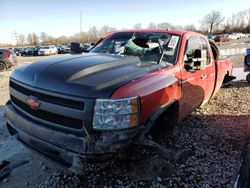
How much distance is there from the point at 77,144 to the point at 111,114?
430 mm

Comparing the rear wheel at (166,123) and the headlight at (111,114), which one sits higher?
the headlight at (111,114)

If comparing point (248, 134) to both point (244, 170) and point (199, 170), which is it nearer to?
point (244, 170)

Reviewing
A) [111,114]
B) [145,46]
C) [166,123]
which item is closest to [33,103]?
[111,114]

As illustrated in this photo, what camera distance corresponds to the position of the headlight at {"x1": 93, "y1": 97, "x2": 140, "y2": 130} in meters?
2.24

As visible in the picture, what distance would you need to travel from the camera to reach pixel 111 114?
7.38ft

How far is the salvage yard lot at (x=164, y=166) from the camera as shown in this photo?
2842mm

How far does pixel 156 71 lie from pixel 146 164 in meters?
1.25

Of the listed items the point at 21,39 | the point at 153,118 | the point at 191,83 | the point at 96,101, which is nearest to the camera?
the point at 96,101

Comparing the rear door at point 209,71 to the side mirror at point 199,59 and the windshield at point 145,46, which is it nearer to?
the side mirror at point 199,59

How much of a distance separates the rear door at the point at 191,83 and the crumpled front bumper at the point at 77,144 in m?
1.40

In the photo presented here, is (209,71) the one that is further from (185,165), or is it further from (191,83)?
(185,165)

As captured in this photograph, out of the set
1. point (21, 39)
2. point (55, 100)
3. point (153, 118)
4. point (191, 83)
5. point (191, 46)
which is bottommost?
point (153, 118)

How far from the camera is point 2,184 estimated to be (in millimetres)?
2846

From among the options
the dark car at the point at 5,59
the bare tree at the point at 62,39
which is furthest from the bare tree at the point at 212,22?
the dark car at the point at 5,59
